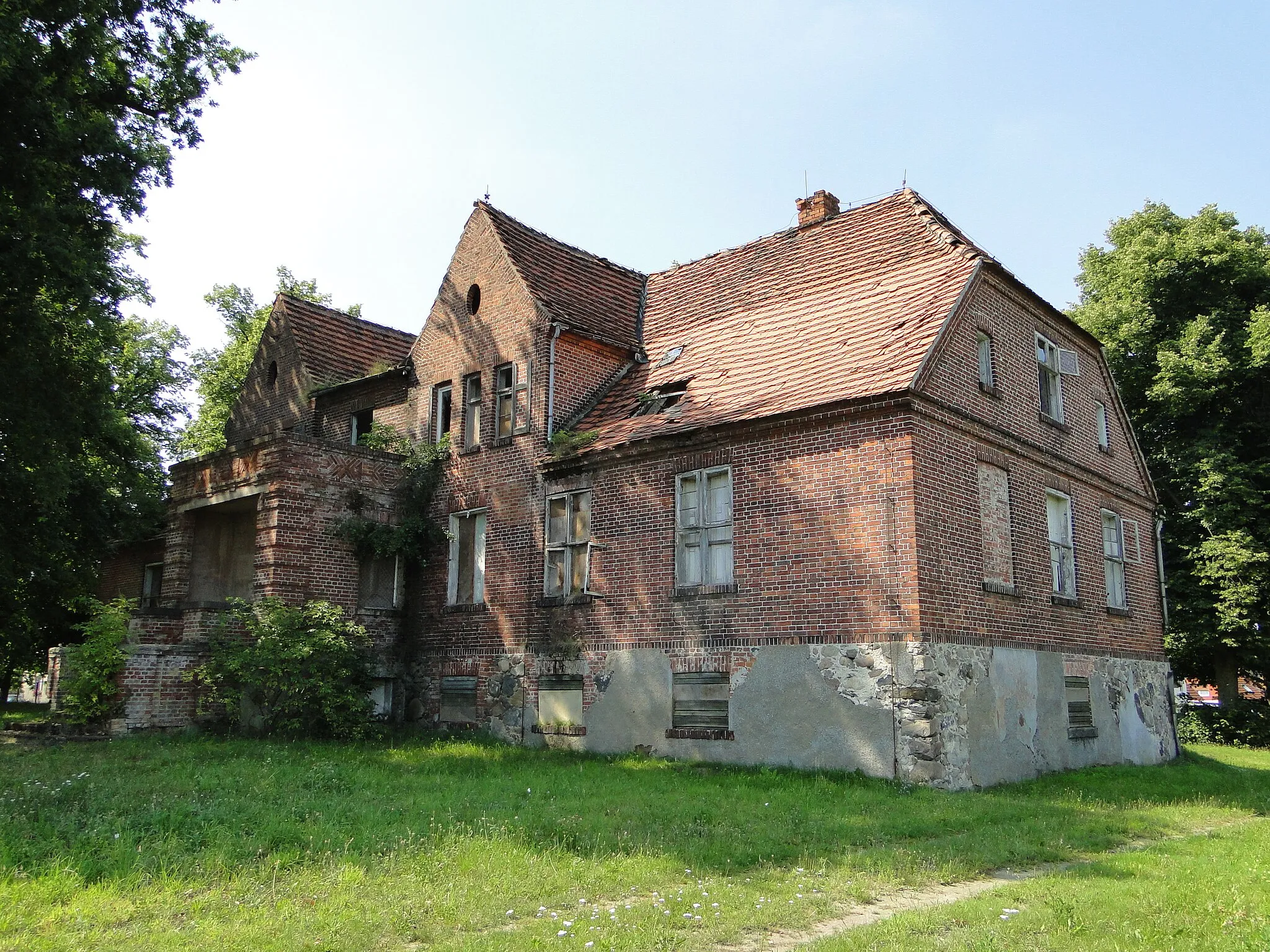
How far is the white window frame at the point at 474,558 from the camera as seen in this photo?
19.1 metres

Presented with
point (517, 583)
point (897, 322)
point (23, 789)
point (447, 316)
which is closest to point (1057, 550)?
point (897, 322)

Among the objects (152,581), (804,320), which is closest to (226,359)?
(152,581)

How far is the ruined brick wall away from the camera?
14.1 m

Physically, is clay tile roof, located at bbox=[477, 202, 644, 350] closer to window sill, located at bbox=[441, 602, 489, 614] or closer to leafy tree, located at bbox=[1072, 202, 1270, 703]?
window sill, located at bbox=[441, 602, 489, 614]

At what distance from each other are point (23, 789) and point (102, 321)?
886 cm

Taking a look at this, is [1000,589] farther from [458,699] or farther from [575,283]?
[575,283]

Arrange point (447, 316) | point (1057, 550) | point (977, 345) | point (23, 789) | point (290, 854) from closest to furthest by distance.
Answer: point (290, 854) < point (23, 789) < point (977, 345) < point (1057, 550) < point (447, 316)

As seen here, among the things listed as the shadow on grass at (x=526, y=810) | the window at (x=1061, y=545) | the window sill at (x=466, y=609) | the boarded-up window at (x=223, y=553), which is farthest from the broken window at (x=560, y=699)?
the window at (x=1061, y=545)

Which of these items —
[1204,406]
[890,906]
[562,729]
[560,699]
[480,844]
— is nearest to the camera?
[890,906]

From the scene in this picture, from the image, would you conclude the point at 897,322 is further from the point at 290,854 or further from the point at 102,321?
the point at 102,321

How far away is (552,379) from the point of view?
61.7ft

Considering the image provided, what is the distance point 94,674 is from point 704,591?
34.2 feet

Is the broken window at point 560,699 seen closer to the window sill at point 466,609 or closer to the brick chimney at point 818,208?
the window sill at point 466,609

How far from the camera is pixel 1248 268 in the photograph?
27.4 m
